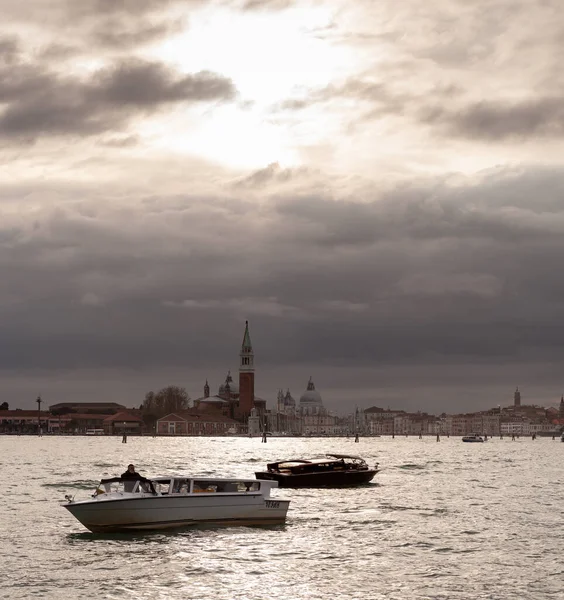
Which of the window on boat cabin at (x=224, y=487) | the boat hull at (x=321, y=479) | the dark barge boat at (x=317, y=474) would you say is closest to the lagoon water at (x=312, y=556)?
the window on boat cabin at (x=224, y=487)

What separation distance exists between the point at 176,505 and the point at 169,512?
39cm

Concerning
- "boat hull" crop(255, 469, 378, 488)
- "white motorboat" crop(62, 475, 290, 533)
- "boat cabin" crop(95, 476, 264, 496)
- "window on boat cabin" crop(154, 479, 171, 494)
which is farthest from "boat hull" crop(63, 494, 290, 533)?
"boat hull" crop(255, 469, 378, 488)

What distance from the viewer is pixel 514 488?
74875 millimetres

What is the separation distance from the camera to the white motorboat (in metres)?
38.5

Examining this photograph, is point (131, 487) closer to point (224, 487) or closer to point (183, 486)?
point (183, 486)

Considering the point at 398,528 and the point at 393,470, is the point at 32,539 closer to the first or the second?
the point at 398,528

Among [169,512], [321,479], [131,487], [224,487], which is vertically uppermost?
[131,487]

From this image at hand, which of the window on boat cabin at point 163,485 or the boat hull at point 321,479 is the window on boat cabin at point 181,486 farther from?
the boat hull at point 321,479

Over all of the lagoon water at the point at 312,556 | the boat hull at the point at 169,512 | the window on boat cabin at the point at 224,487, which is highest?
the window on boat cabin at the point at 224,487

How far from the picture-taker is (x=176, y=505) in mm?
39406

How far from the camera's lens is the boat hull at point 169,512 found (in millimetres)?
38438

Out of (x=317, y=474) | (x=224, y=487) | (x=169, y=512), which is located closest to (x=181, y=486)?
(x=169, y=512)

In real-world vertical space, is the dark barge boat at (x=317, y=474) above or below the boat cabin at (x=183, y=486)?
below

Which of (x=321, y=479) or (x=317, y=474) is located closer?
(x=317, y=474)
